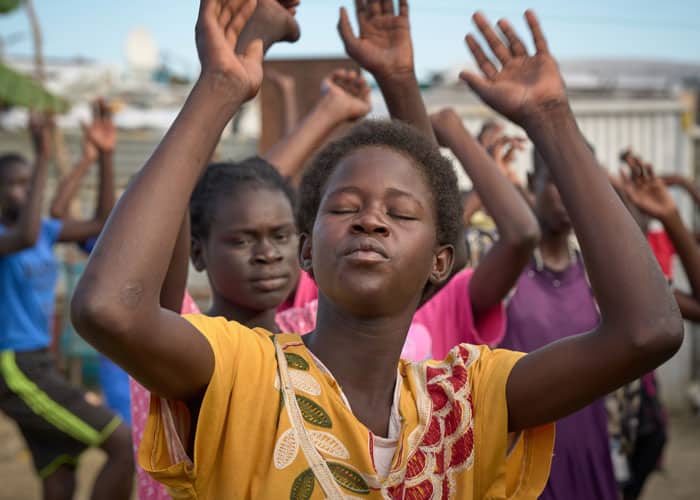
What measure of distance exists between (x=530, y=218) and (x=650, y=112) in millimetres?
8027

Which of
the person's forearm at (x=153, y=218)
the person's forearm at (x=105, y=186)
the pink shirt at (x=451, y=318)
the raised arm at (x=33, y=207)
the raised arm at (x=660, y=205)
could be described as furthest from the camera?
the raised arm at (x=33, y=207)

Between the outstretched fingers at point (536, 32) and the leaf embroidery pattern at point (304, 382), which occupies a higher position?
the outstretched fingers at point (536, 32)

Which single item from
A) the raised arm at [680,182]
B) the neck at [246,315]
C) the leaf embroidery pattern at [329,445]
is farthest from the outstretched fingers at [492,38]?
the raised arm at [680,182]

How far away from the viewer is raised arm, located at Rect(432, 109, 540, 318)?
2.56 meters

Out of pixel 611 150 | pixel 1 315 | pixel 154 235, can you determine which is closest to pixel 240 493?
pixel 154 235

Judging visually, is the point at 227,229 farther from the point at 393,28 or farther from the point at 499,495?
the point at 499,495

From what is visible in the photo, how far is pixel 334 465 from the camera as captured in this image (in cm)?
149

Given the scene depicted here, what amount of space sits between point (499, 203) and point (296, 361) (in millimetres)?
1181

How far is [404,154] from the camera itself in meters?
1.73

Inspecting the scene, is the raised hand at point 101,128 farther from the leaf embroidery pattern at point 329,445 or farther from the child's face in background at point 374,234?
the leaf embroidery pattern at point 329,445

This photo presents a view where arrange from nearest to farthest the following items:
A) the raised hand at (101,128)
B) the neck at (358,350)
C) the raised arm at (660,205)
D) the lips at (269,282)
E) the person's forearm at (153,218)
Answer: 1. the person's forearm at (153,218)
2. the neck at (358,350)
3. the lips at (269,282)
4. the raised arm at (660,205)
5. the raised hand at (101,128)

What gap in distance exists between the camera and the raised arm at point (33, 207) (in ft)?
14.9

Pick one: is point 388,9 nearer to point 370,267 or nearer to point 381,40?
point 381,40

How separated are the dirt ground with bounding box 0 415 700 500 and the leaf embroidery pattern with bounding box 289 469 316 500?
517 cm
